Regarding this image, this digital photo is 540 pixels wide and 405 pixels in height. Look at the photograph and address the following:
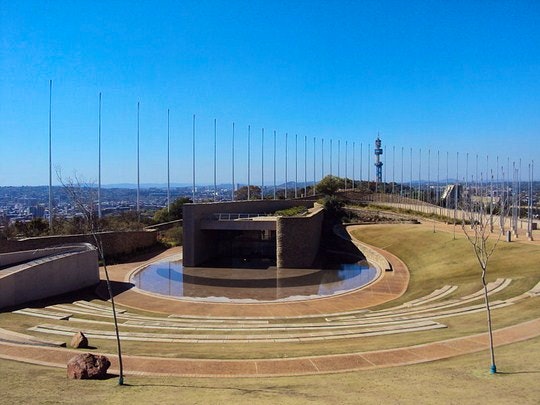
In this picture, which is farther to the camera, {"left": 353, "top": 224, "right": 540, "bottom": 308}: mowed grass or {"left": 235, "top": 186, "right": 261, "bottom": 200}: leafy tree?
{"left": 235, "top": 186, "right": 261, "bottom": 200}: leafy tree

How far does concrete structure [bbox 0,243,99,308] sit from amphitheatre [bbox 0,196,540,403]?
0.73 metres

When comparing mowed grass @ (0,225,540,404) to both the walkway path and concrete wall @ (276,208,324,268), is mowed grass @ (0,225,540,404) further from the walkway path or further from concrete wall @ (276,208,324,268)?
concrete wall @ (276,208,324,268)

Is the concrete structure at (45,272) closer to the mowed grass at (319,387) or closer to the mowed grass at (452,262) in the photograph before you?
the mowed grass at (319,387)

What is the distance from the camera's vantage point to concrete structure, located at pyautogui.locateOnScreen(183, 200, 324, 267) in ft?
115

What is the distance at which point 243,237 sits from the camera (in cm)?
4334

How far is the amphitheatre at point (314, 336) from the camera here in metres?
9.78

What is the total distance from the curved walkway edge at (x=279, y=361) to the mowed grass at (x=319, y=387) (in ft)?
1.48

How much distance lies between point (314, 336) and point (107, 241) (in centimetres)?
2684

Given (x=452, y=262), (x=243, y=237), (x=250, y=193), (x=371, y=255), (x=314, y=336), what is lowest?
(x=371, y=255)

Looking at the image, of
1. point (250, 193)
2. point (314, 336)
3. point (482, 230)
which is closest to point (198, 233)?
point (314, 336)

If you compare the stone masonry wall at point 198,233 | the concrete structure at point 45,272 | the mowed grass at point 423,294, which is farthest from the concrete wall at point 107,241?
the mowed grass at point 423,294

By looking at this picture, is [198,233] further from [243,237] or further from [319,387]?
[319,387]

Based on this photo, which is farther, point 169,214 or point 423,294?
point 169,214

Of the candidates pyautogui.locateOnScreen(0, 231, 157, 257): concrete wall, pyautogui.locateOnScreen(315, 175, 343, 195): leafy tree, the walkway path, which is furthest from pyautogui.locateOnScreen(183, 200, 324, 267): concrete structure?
pyautogui.locateOnScreen(315, 175, 343, 195): leafy tree
